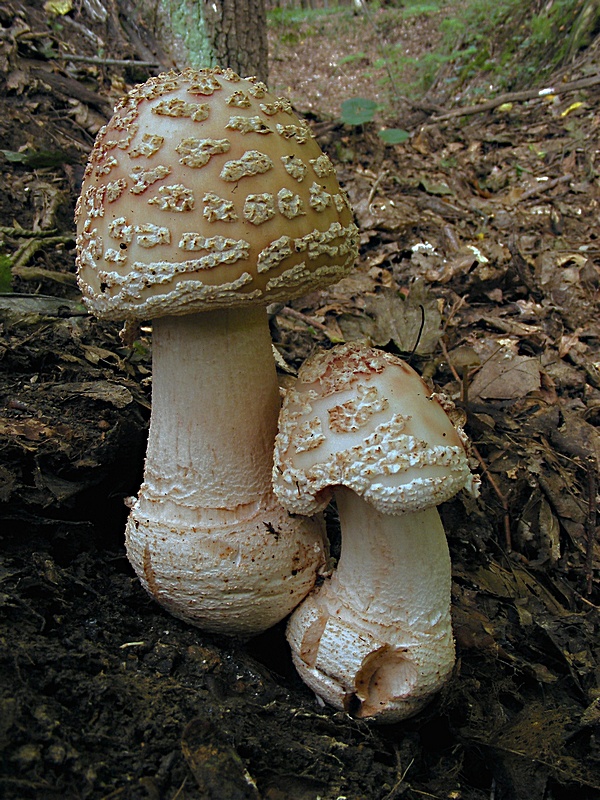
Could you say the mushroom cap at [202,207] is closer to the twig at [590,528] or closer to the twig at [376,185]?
the twig at [590,528]

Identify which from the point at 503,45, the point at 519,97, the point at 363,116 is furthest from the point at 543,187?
the point at 503,45

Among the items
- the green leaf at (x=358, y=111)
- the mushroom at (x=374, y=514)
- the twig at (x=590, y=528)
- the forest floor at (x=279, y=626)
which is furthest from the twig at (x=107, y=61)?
the twig at (x=590, y=528)

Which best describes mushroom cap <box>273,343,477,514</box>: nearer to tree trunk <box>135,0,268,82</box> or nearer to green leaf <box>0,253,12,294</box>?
Answer: green leaf <box>0,253,12,294</box>

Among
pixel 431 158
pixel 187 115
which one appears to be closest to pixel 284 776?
pixel 187 115

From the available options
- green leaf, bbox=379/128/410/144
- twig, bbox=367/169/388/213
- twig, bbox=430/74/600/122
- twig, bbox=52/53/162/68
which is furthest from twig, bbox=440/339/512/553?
twig, bbox=430/74/600/122

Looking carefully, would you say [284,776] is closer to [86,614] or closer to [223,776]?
[223,776]

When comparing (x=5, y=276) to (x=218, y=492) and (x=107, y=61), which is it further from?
(x=107, y=61)
